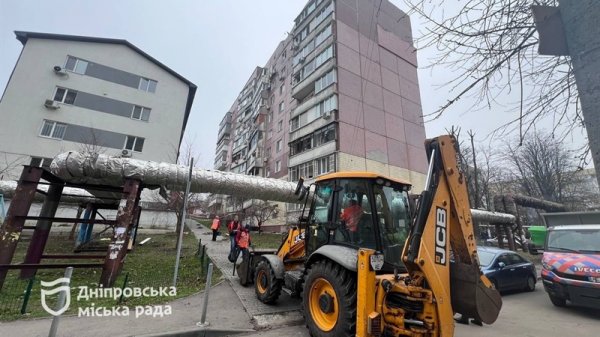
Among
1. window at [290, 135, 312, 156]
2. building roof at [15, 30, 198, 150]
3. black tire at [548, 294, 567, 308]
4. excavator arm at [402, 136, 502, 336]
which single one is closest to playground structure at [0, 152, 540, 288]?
excavator arm at [402, 136, 502, 336]

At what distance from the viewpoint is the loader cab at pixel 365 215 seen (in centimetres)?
471

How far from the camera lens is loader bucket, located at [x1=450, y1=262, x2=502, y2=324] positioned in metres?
3.36

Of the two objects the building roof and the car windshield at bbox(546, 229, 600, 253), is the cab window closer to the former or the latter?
the car windshield at bbox(546, 229, 600, 253)

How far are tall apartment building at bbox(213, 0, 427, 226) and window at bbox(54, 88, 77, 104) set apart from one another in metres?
18.8

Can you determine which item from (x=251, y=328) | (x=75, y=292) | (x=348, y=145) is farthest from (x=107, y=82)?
(x=251, y=328)

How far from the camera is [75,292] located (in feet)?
21.6

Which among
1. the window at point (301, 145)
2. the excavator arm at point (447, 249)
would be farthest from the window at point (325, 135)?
the excavator arm at point (447, 249)

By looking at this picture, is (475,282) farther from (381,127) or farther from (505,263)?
(381,127)

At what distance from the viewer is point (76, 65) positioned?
2298cm

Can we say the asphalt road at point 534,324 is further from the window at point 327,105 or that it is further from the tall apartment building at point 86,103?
the tall apartment building at point 86,103

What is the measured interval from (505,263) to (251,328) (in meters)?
8.91

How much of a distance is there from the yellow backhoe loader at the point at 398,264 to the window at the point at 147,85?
26.1 meters

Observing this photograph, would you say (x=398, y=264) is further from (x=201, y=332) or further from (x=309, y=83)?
(x=309, y=83)

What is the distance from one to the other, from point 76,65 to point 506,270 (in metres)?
31.2
